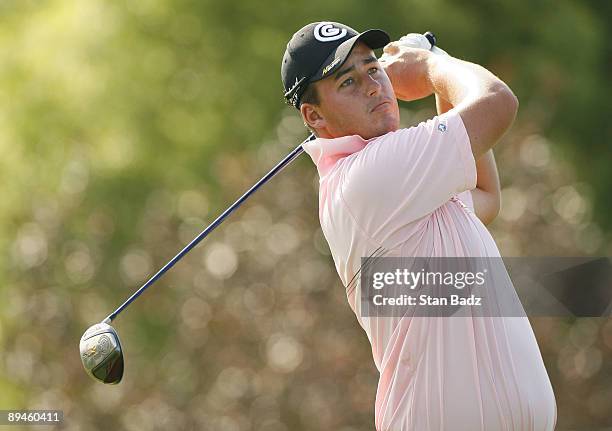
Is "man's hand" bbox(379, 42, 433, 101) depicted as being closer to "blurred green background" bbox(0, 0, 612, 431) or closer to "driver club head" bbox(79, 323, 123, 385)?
"driver club head" bbox(79, 323, 123, 385)

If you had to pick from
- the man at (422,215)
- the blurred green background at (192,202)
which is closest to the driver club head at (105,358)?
the man at (422,215)

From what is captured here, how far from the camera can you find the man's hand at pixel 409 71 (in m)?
2.40

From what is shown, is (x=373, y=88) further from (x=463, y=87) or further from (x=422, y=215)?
(x=422, y=215)

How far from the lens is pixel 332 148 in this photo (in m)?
2.32

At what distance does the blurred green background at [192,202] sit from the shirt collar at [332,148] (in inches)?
204

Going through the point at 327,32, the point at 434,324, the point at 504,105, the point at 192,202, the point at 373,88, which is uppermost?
the point at 192,202

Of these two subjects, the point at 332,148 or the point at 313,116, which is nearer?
the point at 332,148

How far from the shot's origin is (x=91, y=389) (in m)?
7.69

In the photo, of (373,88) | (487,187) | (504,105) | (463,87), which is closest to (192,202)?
(487,187)

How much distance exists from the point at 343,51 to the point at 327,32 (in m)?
0.09

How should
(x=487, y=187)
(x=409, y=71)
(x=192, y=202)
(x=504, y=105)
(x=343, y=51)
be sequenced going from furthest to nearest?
(x=192, y=202) → (x=487, y=187) → (x=409, y=71) → (x=343, y=51) → (x=504, y=105)

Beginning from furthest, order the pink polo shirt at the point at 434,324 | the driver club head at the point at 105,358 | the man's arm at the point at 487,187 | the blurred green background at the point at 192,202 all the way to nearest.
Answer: the blurred green background at the point at 192,202, the driver club head at the point at 105,358, the man's arm at the point at 487,187, the pink polo shirt at the point at 434,324

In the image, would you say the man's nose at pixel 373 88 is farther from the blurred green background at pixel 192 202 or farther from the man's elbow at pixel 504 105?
the blurred green background at pixel 192 202

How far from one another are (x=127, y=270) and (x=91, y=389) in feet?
2.63
